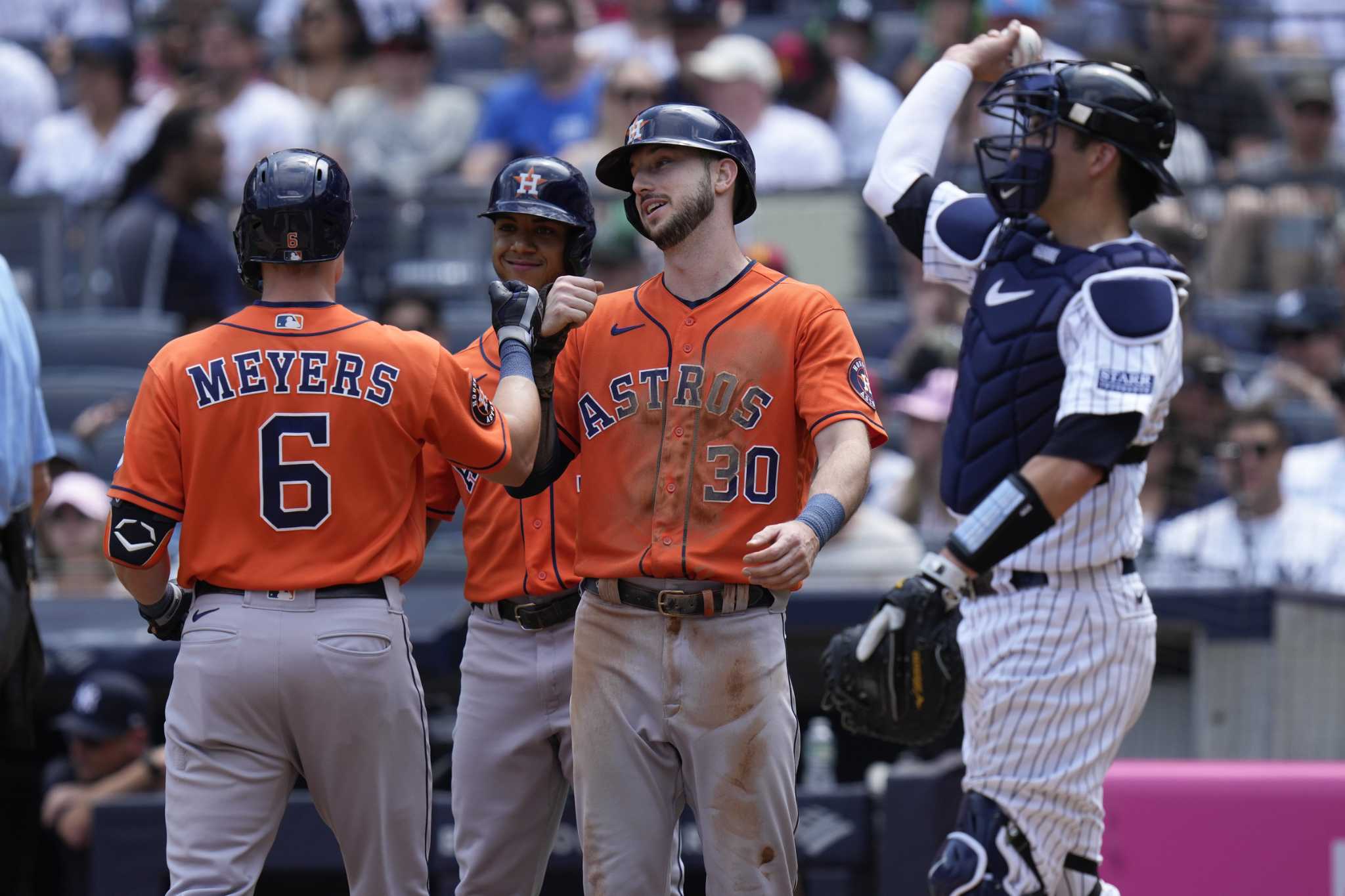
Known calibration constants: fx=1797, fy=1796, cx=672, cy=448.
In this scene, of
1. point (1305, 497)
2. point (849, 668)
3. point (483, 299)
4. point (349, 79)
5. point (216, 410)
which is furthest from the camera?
point (349, 79)


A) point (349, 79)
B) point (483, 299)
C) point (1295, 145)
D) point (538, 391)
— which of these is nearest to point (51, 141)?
point (349, 79)

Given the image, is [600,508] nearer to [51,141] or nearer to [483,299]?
[483,299]

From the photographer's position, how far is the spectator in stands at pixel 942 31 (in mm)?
9617

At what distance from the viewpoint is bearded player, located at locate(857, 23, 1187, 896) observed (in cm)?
381

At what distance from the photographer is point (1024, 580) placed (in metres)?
4.00

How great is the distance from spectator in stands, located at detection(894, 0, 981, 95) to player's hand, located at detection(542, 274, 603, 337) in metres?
5.66

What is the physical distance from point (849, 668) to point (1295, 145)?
614 cm

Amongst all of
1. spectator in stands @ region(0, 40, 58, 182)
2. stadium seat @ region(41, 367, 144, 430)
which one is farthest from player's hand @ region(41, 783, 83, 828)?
spectator in stands @ region(0, 40, 58, 182)

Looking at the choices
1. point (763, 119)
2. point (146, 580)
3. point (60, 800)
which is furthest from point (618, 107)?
point (146, 580)

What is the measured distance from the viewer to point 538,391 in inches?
159

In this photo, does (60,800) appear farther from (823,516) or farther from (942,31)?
(942,31)

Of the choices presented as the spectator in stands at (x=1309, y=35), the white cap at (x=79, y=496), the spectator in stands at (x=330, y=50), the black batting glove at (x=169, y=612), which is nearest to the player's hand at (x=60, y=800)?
the white cap at (x=79, y=496)

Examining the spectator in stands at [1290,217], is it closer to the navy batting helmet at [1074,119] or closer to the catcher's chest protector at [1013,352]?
the navy batting helmet at [1074,119]

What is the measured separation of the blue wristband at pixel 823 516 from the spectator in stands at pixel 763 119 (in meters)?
5.56
